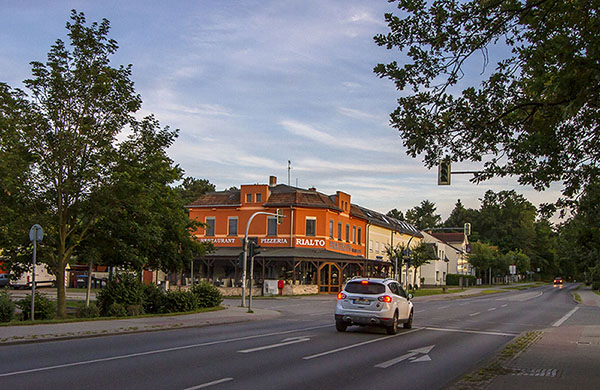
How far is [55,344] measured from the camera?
13.6 m

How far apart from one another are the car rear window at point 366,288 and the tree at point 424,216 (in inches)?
5692

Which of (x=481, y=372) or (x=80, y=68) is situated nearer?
(x=481, y=372)

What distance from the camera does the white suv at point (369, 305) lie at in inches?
687

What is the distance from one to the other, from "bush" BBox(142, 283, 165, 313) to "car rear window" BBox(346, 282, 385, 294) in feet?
30.9

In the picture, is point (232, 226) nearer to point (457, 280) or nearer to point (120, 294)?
point (120, 294)

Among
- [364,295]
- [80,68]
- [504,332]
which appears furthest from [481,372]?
[80,68]

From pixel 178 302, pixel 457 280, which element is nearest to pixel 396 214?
pixel 457 280

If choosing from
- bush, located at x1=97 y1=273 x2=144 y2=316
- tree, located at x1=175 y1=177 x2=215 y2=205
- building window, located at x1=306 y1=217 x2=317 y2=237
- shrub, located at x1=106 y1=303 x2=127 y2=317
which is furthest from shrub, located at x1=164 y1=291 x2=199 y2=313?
tree, located at x1=175 y1=177 x2=215 y2=205

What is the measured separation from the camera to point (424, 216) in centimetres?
16388

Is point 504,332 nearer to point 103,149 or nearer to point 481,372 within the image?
point 481,372

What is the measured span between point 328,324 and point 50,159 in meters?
11.2

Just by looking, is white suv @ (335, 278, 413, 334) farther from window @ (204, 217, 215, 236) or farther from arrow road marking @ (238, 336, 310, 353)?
window @ (204, 217, 215, 236)

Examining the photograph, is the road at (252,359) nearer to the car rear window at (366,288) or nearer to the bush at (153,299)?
the car rear window at (366,288)

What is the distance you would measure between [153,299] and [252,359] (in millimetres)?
13091
